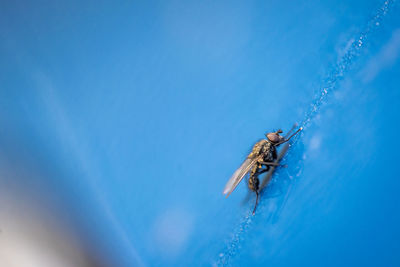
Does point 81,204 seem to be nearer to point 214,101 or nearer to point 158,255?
point 158,255

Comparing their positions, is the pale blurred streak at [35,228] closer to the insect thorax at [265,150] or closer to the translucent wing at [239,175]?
the translucent wing at [239,175]

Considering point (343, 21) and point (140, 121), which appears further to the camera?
point (140, 121)

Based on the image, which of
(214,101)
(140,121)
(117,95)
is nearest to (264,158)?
(214,101)

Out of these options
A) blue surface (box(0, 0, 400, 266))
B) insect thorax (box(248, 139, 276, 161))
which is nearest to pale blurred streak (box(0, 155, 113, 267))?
blue surface (box(0, 0, 400, 266))

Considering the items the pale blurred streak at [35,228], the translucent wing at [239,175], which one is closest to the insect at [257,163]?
the translucent wing at [239,175]

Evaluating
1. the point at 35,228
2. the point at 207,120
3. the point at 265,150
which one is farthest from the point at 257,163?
the point at 35,228

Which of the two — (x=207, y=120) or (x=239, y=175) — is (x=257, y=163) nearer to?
(x=239, y=175)

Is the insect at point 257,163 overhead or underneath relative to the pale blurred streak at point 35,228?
underneath
